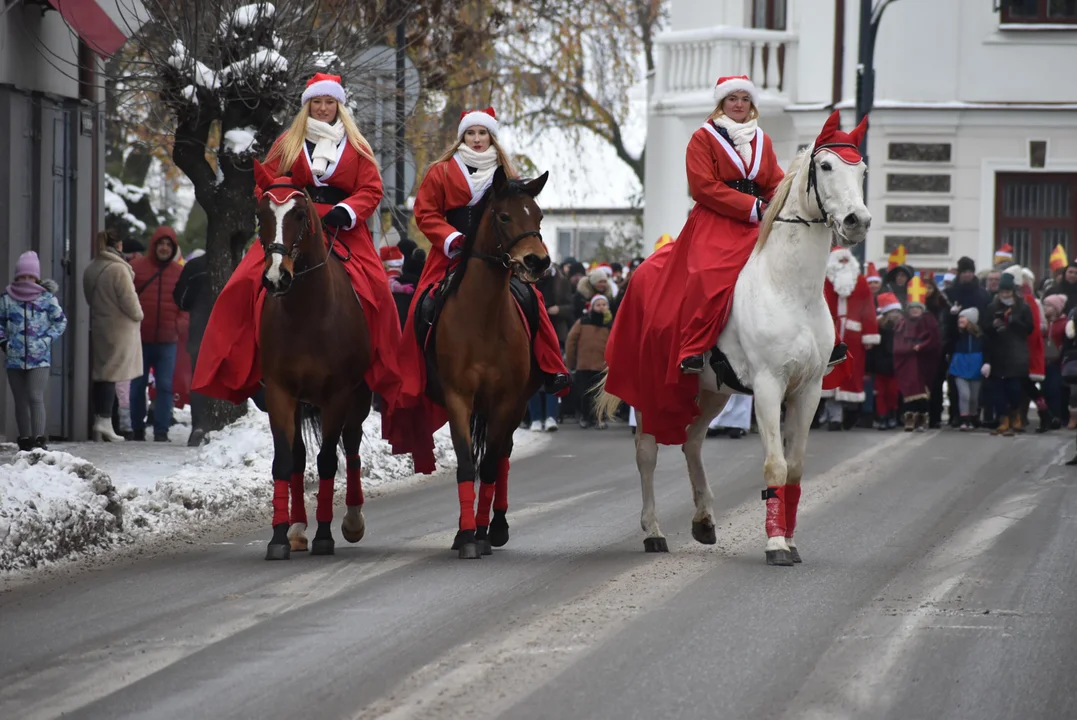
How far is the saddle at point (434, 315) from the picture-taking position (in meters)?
10.5

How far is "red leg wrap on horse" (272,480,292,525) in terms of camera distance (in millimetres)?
10258

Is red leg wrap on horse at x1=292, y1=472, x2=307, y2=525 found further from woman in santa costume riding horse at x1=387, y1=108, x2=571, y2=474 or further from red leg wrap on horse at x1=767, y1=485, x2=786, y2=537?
red leg wrap on horse at x1=767, y1=485, x2=786, y2=537

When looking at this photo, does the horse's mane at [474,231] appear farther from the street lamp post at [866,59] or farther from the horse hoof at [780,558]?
the street lamp post at [866,59]

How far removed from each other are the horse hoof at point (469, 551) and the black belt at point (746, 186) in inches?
105

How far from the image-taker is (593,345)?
73.1 ft

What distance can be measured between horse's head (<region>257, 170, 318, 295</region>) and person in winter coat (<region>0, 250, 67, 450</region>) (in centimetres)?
611

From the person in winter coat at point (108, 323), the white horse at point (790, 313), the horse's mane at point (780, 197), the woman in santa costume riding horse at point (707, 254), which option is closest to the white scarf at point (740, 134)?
the woman in santa costume riding horse at point (707, 254)

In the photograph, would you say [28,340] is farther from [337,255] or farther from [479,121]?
[479,121]

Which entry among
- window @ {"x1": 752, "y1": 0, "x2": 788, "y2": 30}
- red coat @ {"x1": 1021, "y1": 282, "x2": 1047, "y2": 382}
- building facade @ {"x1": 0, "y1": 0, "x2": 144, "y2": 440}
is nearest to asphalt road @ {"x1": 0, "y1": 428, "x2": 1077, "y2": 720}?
building facade @ {"x1": 0, "y1": 0, "x2": 144, "y2": 440}

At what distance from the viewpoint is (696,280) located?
34.3ft

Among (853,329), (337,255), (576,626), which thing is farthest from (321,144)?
(853,329)

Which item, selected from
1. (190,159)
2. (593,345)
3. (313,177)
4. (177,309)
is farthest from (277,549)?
(593,345)

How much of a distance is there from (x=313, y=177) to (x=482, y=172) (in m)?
1.02

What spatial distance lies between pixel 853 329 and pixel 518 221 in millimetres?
12313
